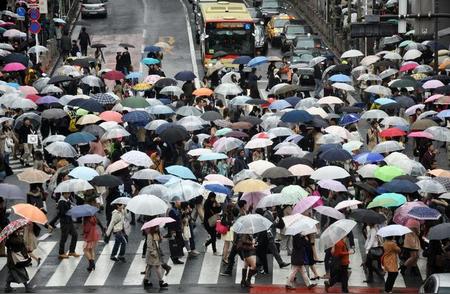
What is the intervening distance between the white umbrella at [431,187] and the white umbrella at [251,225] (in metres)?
3.82

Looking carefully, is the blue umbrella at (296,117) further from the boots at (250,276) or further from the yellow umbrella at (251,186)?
the boots at (250,276)

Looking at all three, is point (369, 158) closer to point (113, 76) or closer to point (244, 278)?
point (244, 278)

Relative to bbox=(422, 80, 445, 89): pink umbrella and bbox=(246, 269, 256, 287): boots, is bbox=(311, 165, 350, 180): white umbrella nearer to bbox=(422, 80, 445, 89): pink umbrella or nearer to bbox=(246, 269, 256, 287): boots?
bbox=(246, 269, 256, 287): boots

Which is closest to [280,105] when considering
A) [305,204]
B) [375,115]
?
[375,115]

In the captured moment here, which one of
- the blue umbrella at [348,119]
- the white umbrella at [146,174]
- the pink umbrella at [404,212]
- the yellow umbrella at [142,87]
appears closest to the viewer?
the pink umbrella at [404,212]

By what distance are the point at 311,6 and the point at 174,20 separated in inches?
305

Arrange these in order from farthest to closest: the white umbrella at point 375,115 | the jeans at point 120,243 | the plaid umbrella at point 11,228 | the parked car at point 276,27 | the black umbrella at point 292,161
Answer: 1. the parked car at point 276,27
2. the white umbrella at point 375,115
3. the black umbrella at point 292,161
4. the jeans at point 120,243
5. the plaid umbrella at point 11,228

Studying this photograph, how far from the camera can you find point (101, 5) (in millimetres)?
70125

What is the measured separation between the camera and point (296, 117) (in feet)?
109

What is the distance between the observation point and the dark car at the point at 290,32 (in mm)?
57750

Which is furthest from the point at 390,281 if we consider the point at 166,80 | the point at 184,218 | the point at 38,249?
the point at 166,80

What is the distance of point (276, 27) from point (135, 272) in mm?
36814

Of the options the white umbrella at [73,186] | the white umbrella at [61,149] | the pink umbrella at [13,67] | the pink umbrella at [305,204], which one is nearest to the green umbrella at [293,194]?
the pink umbrella at [305,204]

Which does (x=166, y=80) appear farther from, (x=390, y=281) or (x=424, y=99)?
(x=390, y=281)
